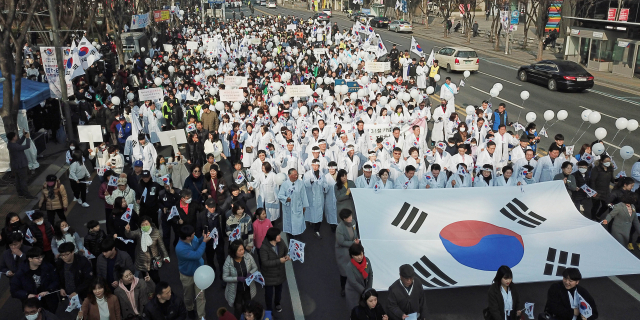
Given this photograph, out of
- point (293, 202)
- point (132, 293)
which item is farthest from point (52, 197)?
point (293, 202)

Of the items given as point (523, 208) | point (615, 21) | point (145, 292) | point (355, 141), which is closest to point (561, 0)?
point (615, 21)

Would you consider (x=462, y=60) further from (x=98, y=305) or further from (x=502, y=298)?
(x=98, y=305)

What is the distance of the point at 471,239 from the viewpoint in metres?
7.46

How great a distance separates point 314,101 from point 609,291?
10.1m

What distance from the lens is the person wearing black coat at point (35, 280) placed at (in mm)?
6262

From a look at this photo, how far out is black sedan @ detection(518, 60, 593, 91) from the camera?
850 inches

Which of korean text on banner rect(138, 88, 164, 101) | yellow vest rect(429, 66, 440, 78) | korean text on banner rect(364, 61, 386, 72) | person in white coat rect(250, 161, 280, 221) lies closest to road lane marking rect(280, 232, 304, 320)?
person in white coat rect(250, 161, 280, 221)

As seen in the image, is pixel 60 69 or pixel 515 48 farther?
pixel 515 48

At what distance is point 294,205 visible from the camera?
8.95 meters

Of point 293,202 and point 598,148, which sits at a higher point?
point 598,148

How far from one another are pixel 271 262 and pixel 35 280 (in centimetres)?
288

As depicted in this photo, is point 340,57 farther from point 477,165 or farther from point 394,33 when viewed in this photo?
point 394,33

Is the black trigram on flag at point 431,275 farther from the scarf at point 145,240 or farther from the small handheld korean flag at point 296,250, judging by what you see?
the scarf at point 145,240

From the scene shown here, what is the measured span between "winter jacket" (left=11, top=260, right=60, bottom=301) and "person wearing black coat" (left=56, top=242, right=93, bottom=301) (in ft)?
0.48
